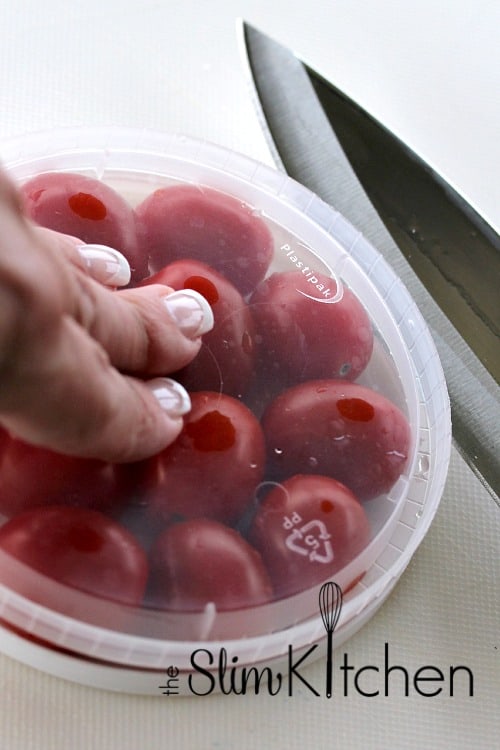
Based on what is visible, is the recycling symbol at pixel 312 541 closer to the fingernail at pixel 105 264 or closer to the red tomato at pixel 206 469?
the red tomato at pixel 206 469

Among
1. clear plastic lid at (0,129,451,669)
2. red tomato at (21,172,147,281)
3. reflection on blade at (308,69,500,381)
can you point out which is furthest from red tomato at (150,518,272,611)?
reflection on blade at (308,69,500,381)

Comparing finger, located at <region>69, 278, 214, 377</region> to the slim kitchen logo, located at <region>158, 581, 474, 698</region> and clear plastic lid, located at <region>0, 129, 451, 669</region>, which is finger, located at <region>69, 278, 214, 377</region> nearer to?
clear plastic lid, located at <region>0, 129, 451, 669</region>

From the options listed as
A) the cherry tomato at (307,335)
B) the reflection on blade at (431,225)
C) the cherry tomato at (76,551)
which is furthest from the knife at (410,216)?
the cherry tomato at (76,551)

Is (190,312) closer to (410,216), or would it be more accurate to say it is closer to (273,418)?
(273,418)

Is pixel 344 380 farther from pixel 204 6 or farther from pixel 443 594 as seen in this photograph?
pixel 204 6

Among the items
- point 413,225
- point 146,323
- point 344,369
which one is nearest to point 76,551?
point 146,323
